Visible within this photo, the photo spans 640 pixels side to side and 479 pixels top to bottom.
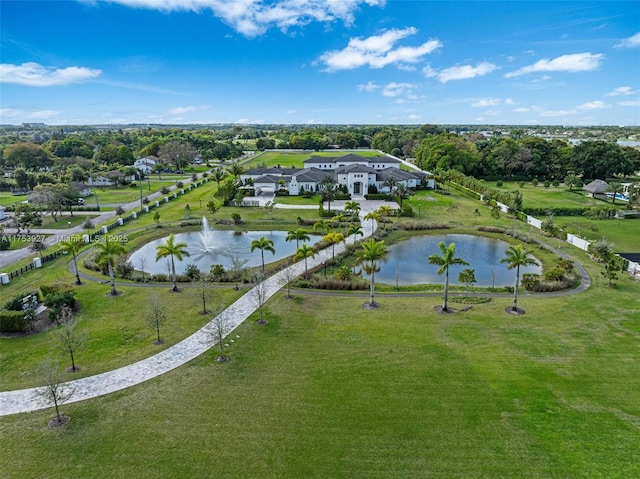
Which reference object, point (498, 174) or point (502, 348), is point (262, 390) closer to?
point (502, 348)

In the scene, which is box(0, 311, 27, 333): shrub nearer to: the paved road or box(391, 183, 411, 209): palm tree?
the paved road

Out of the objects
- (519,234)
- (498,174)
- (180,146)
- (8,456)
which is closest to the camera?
(8,456)

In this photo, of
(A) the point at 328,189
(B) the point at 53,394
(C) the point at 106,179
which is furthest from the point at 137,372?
(C) the point at 106,179

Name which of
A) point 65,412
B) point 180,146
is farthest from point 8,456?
point 180,146

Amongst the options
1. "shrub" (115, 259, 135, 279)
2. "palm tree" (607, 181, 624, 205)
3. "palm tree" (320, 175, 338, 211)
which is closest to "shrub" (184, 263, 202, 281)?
"shrub" (115, 259, 135, 279)

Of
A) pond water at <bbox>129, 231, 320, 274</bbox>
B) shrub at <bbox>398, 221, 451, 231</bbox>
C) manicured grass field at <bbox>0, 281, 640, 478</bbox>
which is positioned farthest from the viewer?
shrub at <bbox>398, 221, 451, 231</bbox>

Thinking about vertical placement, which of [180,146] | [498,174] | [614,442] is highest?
[180,146]
